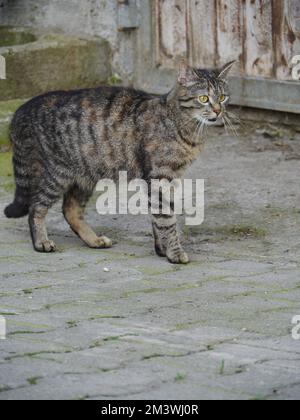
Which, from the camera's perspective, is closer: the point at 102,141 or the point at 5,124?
the point at 102,141

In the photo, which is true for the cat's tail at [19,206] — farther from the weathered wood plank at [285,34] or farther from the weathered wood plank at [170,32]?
the weathered wood plank at [170,32]

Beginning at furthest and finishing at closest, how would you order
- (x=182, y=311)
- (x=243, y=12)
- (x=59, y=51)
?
(x=59, y=51), (x=243, y=12), (x=182, y=311)

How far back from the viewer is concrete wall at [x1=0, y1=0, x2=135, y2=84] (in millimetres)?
9828

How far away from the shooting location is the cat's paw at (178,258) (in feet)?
21.4

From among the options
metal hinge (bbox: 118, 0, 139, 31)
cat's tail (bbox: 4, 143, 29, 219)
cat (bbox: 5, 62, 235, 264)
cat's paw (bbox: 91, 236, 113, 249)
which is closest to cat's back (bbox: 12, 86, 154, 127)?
cat (bbox: 5, 62, 235, 264)

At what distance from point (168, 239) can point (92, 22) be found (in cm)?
381

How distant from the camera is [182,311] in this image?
18.0ft

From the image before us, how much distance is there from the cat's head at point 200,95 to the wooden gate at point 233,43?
199 cm

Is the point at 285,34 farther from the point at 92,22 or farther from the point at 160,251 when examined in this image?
the point at 160,251

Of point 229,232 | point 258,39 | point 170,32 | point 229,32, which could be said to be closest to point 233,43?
point 229,32

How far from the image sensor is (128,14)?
9.69 m

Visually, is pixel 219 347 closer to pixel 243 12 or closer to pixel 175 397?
pixel 175 397

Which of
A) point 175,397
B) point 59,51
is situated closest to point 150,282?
point 175,397

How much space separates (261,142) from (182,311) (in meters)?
3.71
